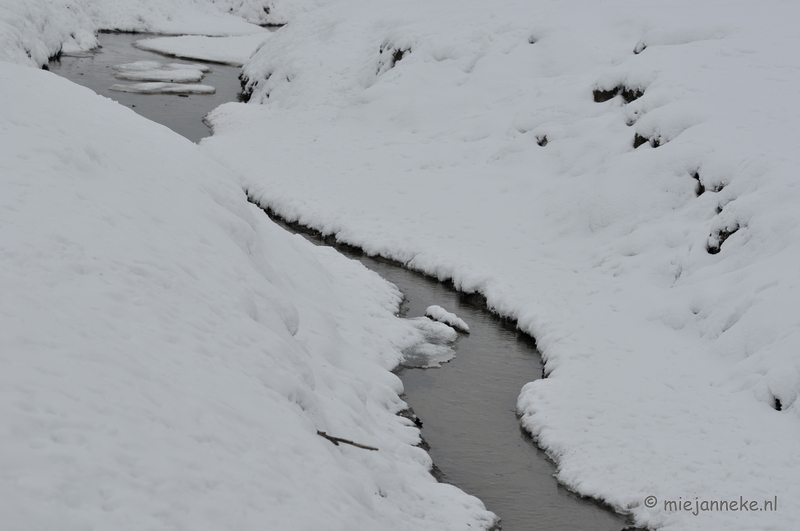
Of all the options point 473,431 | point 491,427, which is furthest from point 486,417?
point 473,431

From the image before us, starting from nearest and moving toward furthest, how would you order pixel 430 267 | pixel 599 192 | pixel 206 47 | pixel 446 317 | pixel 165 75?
pixel 446 317 < pixel 430 267 < pixel 599 192 < pixel 165 75 < pixel 206 47

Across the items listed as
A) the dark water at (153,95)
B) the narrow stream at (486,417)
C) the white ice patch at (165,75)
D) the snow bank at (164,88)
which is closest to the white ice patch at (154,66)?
the dark water at (153,95)

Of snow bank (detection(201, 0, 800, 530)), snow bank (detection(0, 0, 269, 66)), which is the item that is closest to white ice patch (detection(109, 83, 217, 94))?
snow bank (detection(201, 0, 800, 530))

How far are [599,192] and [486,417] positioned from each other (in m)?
10.1

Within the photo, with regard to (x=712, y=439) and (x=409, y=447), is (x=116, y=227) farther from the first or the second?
(x=712, y=439)

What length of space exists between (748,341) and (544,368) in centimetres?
398

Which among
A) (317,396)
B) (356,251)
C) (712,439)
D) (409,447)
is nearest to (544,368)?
(712,439)

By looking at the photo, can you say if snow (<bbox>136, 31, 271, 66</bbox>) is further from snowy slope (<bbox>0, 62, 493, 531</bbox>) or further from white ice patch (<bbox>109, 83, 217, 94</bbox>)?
snowy slope (<bbox>0, 62, 493, 531</bbox>)

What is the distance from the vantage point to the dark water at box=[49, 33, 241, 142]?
3378cm

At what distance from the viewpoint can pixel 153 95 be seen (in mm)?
37469

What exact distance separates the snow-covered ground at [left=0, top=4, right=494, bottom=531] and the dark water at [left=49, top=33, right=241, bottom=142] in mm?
20994

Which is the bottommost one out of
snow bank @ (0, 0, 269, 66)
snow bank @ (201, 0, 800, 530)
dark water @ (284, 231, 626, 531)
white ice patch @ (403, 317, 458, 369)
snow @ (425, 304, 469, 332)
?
snow bank @ (0, 0, 269, 66)

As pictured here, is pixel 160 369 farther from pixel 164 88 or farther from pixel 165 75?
pixel 165 75

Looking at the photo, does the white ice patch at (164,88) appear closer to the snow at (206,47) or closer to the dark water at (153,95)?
the dark water at (153,95)
